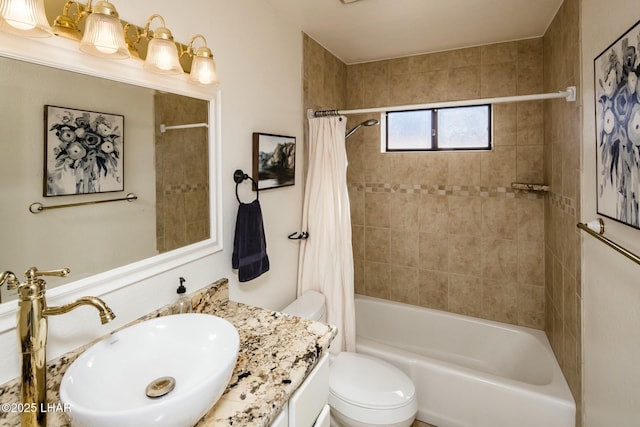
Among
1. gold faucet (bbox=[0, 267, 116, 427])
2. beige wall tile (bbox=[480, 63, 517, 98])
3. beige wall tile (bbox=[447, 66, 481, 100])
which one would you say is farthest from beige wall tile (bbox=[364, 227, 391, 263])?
gold faucet (bbox=[0, 267, 116, 427])

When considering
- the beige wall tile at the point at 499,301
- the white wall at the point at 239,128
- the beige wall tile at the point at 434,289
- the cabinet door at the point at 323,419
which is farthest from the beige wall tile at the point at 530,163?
the cabinet door at the point at 323,419

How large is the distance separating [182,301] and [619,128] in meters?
1.73

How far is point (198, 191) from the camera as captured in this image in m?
1.40

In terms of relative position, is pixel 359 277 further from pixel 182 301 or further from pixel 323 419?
pixel 182 301

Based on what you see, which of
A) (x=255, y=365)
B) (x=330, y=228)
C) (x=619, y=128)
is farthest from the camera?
(x=330, y=228)

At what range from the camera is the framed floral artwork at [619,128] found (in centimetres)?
97

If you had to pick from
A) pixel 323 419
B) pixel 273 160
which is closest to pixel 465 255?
pixel 273 160

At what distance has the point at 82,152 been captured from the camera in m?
0.98

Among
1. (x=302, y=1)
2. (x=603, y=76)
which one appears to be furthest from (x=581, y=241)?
(x=302, y=1)

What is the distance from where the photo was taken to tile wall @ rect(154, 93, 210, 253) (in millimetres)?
1234

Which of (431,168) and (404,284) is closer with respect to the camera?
(431,168)

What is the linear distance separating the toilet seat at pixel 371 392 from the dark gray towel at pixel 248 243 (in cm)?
76

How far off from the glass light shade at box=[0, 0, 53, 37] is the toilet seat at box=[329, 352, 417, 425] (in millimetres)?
1829

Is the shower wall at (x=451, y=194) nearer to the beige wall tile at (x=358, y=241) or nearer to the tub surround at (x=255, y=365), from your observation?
the beige wall tile at (x=358, y=241)
